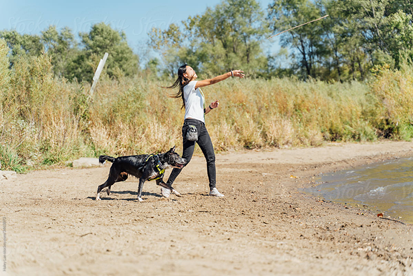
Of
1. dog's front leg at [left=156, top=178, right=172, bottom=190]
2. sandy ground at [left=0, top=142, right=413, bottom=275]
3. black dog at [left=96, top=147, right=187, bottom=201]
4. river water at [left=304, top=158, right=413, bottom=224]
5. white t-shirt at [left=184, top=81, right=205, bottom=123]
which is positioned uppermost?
white t-shirt at [left=184, top=81, right=205, bottom=123]

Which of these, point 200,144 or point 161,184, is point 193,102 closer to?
point 200,144

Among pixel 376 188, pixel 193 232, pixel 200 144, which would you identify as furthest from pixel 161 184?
pixel 376 188

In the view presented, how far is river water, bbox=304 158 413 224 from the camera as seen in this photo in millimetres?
6082

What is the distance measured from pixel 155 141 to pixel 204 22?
37388mm

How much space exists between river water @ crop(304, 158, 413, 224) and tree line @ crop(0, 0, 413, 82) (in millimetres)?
29369

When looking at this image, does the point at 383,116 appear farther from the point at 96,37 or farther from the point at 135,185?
the point at 96,37

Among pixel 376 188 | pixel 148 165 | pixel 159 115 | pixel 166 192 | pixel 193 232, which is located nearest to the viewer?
pixel 193 232

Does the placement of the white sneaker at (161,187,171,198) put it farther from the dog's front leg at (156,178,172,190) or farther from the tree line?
the tree line

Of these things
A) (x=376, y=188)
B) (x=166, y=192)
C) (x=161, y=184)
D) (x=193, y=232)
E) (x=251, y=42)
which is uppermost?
(x=251, y=42)

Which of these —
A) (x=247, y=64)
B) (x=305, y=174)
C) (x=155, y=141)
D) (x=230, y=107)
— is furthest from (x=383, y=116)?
(x=247, y=64)

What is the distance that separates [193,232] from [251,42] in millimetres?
44178

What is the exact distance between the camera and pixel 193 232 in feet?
13.9

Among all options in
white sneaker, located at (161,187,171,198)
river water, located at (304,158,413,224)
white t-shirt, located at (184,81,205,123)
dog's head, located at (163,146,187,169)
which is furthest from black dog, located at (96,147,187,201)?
river water, located at (304,158,413,224)

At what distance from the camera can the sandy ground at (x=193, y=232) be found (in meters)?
3.07
